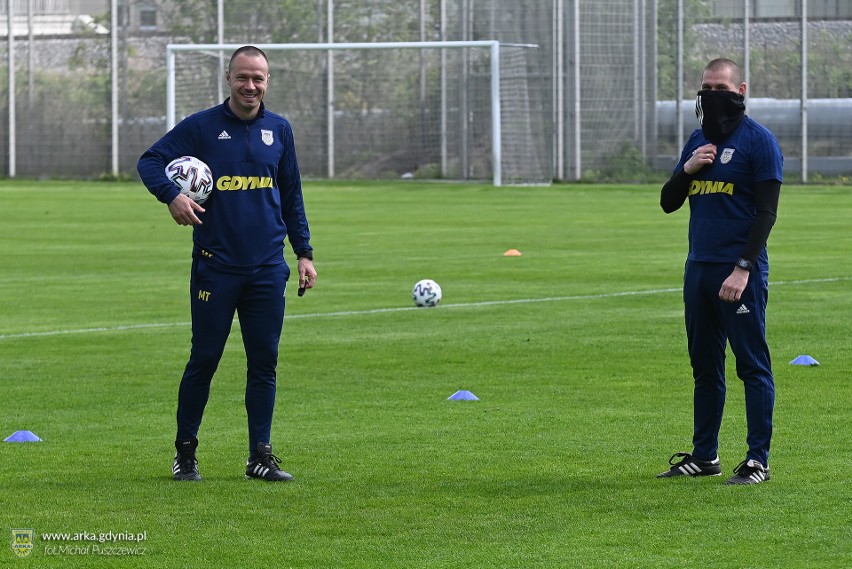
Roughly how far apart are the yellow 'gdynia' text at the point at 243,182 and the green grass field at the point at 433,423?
4.66 ft

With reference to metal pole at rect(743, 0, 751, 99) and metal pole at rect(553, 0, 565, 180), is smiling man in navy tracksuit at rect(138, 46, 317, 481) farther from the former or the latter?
metal pole at rect(743, 0, 751, 99)

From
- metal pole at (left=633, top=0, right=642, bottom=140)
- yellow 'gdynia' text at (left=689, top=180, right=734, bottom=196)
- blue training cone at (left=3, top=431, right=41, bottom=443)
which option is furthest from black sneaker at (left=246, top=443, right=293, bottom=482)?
metal pole at (left=633, top=0, right=642, bottom=140)

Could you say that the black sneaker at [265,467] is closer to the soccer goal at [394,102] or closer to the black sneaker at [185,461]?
the black sneaker at [185,461]

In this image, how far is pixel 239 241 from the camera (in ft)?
25.1

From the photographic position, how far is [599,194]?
3884 cm

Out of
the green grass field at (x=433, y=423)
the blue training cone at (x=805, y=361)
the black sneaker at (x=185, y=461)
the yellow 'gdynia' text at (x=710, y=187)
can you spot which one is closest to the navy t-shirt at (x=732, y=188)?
the yellow 'gdynia' text at (x=710, y=187)

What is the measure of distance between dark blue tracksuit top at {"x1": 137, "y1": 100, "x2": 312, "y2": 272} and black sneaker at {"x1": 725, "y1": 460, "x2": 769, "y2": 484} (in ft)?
7.93

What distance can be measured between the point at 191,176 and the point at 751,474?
2.97 meters

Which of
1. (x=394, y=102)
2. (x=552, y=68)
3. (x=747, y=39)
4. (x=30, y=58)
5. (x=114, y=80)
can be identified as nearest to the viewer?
(x=747, y=39)

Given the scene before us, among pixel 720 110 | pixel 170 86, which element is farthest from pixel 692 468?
pixel 170 86

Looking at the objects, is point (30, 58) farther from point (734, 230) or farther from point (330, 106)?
point (734, 230)

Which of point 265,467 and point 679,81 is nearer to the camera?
point 265,467

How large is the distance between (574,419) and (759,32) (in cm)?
3769

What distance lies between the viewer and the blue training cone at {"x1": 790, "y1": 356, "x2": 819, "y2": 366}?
11.5 metres
